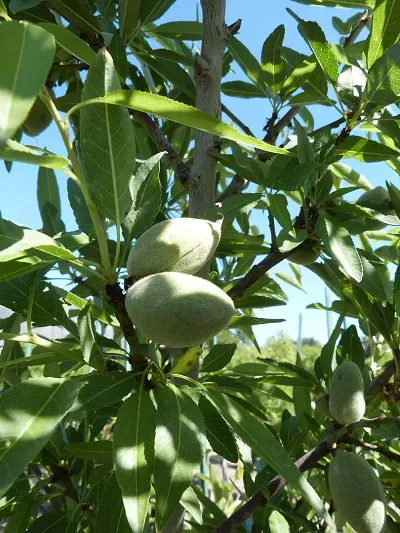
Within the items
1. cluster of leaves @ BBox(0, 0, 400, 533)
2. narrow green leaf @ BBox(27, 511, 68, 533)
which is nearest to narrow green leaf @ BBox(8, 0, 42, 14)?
cluster of leaves @ BBox(0, 0, 400, 533)

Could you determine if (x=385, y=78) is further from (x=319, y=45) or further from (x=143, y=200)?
(x=143, y=200)

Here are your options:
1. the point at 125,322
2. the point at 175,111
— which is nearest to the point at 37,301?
the point at 125,322

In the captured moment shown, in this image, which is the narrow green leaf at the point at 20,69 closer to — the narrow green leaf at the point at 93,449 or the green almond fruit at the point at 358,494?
the narrow green leaf at the point at 93,449

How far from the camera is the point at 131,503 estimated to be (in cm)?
55

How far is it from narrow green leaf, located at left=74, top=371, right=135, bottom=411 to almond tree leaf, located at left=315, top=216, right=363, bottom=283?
316mm

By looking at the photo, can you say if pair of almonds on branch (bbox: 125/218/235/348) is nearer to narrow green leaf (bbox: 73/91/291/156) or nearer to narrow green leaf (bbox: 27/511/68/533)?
narrow green leaf (bbox: 73/91/291/156)

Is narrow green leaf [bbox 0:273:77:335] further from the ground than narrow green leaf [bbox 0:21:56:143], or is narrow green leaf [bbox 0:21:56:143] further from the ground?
narrow green leaf [bbox 0:21:56:143]

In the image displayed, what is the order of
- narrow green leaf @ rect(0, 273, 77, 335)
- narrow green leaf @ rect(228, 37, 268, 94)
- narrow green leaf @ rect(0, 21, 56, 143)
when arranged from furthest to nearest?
narrow green leaf @ rect(228, 37, 268, 94)
narrow green leaf @ rect(0, 273, 77, 335)
narrow green leaf @ rect(0, 21, 56, 143)

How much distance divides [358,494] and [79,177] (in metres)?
0.62

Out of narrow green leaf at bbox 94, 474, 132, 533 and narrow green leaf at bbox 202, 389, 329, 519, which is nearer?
narrow green leaf at bbox 202, 389, 329, 519

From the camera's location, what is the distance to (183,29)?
1.19 metres

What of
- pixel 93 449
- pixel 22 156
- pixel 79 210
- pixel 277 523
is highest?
pixel 22 156

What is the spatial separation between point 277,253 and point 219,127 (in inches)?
14.9

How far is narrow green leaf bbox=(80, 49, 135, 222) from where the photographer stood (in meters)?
0.59
